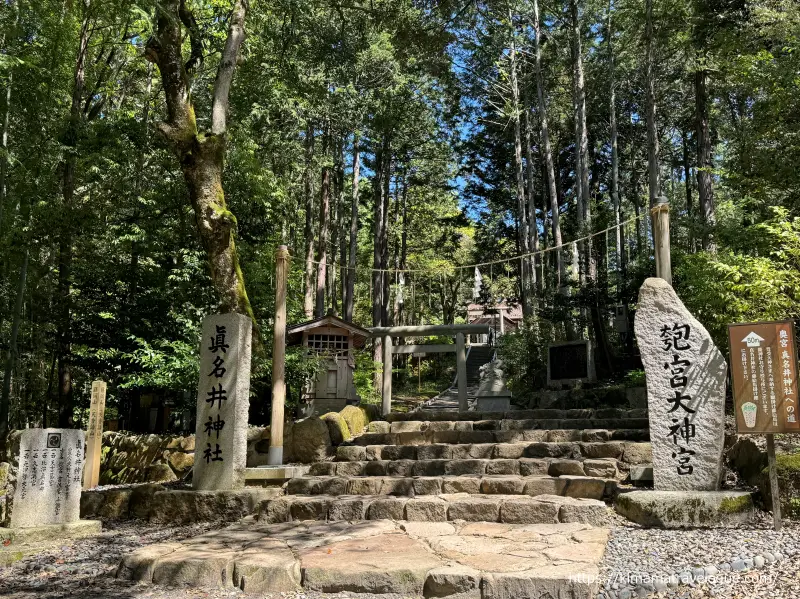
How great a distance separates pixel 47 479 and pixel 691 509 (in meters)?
5.88

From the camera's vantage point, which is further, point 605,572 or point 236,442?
point 236,442

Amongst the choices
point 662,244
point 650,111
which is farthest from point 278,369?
point 650,111

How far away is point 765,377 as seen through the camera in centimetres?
482

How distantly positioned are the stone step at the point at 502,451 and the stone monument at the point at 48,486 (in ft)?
10.8

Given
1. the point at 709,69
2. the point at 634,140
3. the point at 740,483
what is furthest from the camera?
the point at 634,140

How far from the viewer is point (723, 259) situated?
31.0 feet

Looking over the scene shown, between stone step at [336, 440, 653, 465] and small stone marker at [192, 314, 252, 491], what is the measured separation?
197 centimetres

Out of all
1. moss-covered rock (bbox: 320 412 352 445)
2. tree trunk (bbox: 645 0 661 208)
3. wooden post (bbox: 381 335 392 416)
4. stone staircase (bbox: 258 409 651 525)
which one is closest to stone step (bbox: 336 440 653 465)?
stone staircase (bbox: 258 409 651 525)

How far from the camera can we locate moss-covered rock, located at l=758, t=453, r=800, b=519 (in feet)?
15.6

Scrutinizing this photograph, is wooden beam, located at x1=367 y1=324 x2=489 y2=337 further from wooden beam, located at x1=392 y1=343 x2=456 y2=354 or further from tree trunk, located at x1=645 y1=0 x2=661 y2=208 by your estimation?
tree trunk, located at x1=645 y1=0 x2=661 y2=208

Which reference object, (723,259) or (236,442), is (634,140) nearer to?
(723,259)

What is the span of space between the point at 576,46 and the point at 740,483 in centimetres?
1521

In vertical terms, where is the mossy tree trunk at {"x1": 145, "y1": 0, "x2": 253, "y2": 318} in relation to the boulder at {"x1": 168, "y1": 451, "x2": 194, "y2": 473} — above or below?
above

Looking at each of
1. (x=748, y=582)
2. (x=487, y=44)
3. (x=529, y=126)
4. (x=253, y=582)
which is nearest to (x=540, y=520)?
(x=748, y=582)
